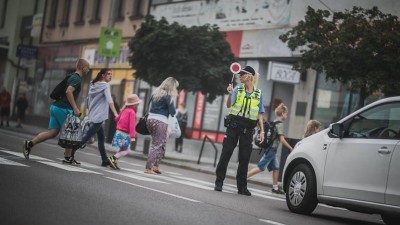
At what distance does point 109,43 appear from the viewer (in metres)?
29.2

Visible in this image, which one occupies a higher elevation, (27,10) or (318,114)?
(27,10)

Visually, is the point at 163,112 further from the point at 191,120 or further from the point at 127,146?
the point at 191,120

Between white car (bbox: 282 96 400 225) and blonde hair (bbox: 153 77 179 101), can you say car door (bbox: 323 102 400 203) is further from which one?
blonde hair (bbox: 153 77 179 101)

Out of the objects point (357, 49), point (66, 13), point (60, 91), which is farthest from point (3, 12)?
point (60, 91)

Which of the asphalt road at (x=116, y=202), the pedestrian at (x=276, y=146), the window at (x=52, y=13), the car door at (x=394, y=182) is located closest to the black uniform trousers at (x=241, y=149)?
the asphalt road at (x=116, y=202)

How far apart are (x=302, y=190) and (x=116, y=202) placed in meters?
2.92

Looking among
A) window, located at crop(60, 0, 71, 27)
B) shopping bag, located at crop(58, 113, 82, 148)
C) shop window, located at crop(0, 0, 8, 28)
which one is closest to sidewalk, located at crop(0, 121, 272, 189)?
shopping bag, located at crop(58, 113, 82, 148)

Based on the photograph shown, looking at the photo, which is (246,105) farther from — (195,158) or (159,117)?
(195,158)

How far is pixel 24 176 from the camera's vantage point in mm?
10156

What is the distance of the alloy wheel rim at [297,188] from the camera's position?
1045 cm

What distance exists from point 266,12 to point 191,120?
633cm

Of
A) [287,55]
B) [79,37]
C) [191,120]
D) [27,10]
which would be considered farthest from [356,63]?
[27,10]

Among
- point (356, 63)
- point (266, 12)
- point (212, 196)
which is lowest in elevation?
point (212, 196)

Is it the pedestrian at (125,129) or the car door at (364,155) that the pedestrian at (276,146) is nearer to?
the pedestrian at (125,129)
